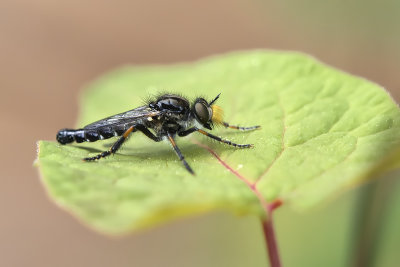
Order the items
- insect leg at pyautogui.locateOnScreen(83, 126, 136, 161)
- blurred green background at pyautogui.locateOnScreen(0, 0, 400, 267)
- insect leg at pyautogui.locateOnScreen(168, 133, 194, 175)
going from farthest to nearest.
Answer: blurred green background at pyautogui.locateOnScreen(0, 0, 400, 267) → insect leg at pyautogui.locateOnScreen(83, 126, 136, 161) → insect leg at pyautogui.locateOnScreen(168, 133, 194, 175)

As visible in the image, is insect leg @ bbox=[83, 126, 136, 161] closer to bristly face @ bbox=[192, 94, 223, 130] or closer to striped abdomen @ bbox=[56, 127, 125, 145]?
striped abdomen @ bbox=[56, 127, 125, 145]

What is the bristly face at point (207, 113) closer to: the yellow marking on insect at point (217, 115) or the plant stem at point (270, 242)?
the yellow marking on insect at point (217, 115)

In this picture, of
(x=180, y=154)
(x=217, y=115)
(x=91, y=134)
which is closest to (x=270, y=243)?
(x=180, y=154)

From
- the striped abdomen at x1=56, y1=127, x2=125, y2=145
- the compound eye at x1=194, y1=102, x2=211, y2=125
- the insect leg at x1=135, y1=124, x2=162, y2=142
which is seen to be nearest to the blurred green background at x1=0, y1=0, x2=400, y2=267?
the compound eye at x1=194, y1=102, x2=211, y2=125

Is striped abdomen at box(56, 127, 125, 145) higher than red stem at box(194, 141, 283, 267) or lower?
higher

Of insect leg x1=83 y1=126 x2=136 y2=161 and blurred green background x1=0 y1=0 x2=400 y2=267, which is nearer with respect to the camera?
insect leg x1=83 y1=126 x2=136 y2=161

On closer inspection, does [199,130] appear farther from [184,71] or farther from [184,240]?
[184,240]

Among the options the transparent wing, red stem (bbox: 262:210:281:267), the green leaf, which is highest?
the transparent wing

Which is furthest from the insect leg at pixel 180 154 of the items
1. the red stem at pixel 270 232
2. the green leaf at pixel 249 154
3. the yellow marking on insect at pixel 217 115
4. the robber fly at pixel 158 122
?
the red stem at pixel 270 232
